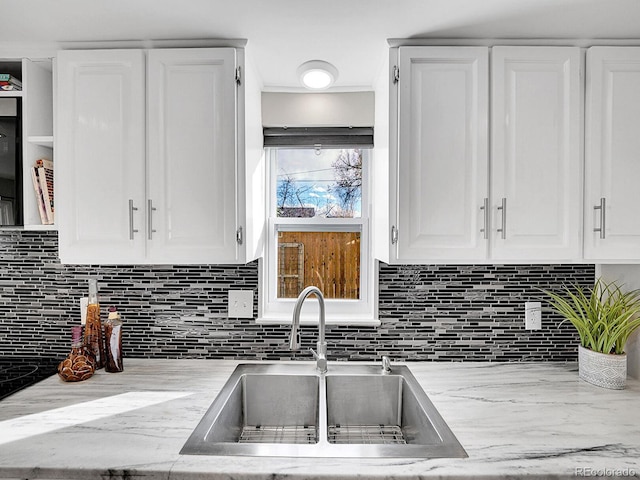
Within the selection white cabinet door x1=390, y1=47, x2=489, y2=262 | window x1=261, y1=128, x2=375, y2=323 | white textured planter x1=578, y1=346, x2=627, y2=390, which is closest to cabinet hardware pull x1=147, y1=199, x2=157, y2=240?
window x1=261, y1=128, x2=375, y2=323

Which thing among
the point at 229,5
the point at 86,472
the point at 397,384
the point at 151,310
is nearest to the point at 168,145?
the point at 229,5

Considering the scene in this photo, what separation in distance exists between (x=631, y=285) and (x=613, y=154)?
0.57 m

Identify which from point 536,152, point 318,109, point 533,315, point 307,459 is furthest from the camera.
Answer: point 318,109

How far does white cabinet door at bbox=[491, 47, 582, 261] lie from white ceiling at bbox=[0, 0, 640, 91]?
13 centimetres

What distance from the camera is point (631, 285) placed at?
1618 millimetres

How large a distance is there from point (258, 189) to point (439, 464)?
1.28 m

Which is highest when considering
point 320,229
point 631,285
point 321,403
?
point 320,229

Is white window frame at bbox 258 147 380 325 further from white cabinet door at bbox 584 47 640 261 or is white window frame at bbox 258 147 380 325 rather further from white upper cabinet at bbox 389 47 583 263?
white cabinet door at bbox 584 47 640 261

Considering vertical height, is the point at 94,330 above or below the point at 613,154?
below

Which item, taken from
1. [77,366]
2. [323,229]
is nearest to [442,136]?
[323,229]

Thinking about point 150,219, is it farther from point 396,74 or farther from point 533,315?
point 533,315

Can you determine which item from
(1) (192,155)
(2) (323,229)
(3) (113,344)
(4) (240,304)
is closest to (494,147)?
(2) (323,229)

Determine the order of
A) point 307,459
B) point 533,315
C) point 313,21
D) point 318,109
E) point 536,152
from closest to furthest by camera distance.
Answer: point 307,459 < point 313,21 < point 536,152 < point 533,315 < point 318,109

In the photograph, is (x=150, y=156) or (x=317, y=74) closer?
(x=150, y=156)
